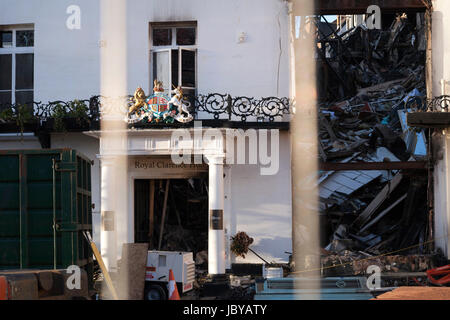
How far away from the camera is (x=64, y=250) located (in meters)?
10.1

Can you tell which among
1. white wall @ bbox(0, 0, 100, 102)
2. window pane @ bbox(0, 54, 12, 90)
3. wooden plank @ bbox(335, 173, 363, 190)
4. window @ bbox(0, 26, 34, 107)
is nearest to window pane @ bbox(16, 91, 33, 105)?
window @ bbox(0, 26, 34, 107)

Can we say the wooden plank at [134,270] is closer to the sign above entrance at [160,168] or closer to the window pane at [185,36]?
the sign above entrance at [160,168]

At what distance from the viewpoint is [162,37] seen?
692 inches

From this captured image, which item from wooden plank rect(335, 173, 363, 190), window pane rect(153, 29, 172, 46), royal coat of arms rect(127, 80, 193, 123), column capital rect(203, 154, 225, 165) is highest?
window pane rect(153, 29, 172, 46)

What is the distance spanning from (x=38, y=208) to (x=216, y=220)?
18.7 feet

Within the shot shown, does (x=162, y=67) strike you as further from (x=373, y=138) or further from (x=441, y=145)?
(x=373, y=138)

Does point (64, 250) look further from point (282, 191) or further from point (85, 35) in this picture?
point (85, 35)

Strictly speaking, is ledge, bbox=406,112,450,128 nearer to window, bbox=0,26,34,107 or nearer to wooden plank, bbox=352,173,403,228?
wooden plank, bbox=352,173,403,228

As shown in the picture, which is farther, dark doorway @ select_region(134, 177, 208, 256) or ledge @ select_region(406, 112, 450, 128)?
dark doorway @ select_region(134, 177, 208, 256)

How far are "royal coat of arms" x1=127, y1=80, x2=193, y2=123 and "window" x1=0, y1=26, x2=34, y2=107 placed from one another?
12.3 feet

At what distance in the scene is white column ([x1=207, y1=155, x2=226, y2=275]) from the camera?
15.1m
